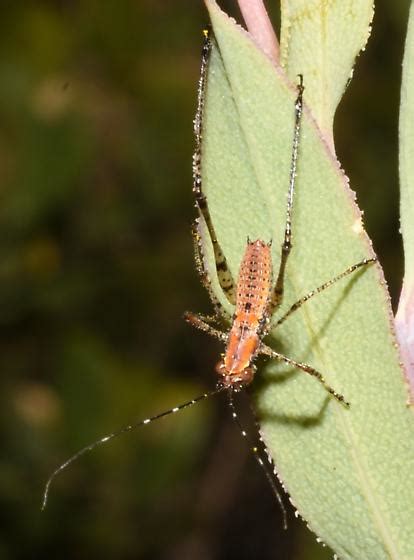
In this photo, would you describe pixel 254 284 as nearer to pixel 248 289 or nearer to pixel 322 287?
pixel 248 289

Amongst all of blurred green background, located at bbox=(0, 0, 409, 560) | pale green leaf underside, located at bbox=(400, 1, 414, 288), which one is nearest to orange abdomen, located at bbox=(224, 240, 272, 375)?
pale green leaf underside, located at bbox=(400, 1, 414, 288)

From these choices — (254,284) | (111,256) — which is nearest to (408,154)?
(254,284)

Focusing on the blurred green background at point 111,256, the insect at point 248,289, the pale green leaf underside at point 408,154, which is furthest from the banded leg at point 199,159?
the blurred green background at point 111,256

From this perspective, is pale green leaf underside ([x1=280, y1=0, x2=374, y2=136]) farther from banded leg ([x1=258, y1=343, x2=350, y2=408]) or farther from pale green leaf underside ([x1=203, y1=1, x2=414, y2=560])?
banded leg ([x1=258, y1=343, x2=350, y2=408])

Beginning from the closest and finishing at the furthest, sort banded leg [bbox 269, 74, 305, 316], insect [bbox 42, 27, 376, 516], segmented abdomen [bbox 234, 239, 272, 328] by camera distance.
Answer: banded leg [bbox 269, 74, 305, 316]
insect [bbox 42, 27, 376, 516]
segmented abdomen [bbox 234, 239, 272, 328]

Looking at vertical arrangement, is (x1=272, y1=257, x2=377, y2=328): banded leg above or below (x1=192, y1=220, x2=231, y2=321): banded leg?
above

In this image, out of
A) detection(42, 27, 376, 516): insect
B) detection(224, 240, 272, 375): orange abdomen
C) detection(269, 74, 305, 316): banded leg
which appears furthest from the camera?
detection(224, 240, 272, 375): orange abdomen

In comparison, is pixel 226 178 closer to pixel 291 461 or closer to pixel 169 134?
pixel 291 461
